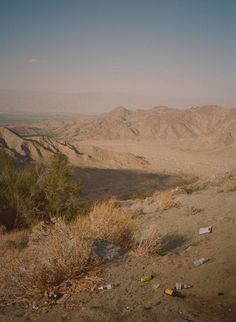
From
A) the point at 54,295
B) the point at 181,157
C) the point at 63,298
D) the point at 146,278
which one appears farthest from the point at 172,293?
the point at 181,157

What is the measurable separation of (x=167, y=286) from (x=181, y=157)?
6091 cm

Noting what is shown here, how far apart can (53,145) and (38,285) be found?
5280cm

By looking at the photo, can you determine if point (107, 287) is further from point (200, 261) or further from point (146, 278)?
point (200, 261)

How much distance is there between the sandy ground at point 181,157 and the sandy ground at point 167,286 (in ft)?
135

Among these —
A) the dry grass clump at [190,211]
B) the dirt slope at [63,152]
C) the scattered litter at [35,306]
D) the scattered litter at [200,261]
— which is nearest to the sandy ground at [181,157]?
the dirt slope at [63,152]

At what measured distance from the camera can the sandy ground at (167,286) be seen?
165 inches

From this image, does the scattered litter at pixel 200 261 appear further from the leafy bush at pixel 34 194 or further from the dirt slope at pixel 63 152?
the dirt slope at pixel 63 152

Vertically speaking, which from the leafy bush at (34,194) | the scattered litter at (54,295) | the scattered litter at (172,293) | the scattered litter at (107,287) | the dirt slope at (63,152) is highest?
the scattered litter at (172,293)

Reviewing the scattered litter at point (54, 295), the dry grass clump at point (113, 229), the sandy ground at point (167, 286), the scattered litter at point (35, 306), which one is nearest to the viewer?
the sandy ground at point (167, 286)

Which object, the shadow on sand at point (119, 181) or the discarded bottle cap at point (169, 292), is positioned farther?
the shadow on sand at point (119, 181)

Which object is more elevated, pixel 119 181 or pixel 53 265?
pixel 53 265

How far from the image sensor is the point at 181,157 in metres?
64.9

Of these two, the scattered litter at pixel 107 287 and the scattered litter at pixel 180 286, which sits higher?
the scattered litter at pixel 180 286

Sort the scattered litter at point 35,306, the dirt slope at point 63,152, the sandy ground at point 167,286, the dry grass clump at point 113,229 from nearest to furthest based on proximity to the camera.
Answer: the sandy ground at point 167,286
the scattered litter at point 35,306
the dry grass clump at point 113,229
the dirt slope at point 63,152
